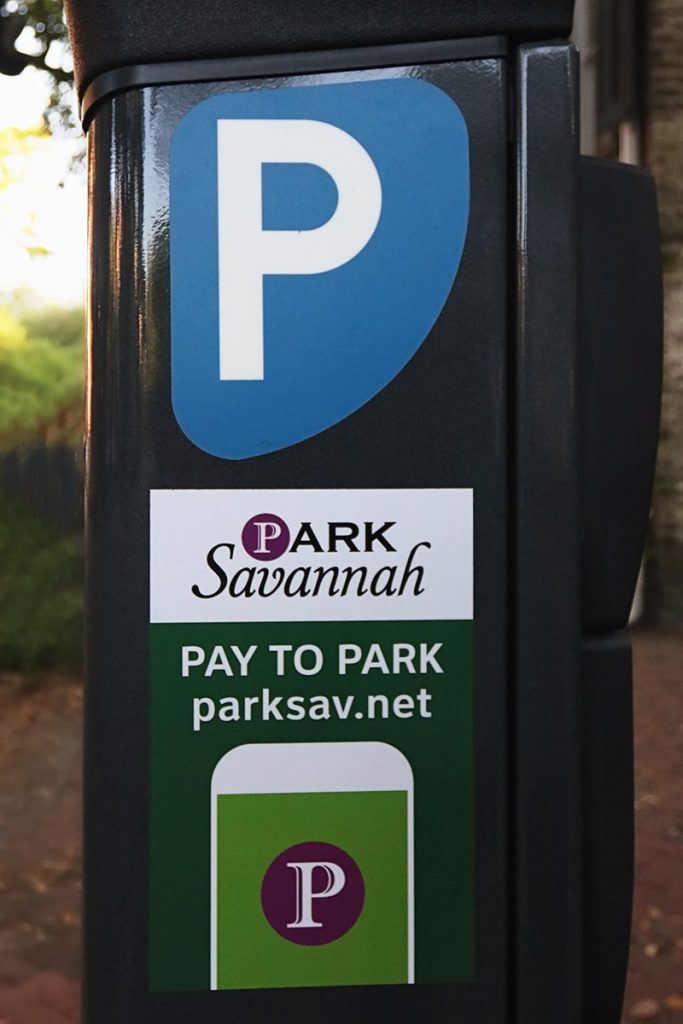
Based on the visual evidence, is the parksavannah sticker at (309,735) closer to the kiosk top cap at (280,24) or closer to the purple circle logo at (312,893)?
the purple circle logo at (312,893)

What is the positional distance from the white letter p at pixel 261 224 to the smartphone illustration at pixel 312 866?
470 mm

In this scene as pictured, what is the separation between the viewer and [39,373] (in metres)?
9.66

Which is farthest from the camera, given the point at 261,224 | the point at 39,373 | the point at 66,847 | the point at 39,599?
the point at 39,373

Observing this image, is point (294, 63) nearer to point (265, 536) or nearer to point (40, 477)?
point (265, 536)

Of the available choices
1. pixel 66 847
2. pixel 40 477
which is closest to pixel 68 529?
pixel 40 477

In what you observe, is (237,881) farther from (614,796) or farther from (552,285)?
(552,285)

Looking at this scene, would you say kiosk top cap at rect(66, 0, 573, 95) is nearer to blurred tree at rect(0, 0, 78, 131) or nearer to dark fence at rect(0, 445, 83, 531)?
blurred tree at rect(0, 0, 78, 131)

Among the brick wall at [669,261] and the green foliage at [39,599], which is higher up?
the brick wall at [669,261]

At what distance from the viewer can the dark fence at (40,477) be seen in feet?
33.2

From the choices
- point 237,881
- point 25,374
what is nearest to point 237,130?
point 237,881

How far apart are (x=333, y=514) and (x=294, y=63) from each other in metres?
0.53

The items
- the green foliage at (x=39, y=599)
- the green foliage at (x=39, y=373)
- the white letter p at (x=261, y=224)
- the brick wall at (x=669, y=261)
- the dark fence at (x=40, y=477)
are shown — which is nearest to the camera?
the white letter p at (x=261, y=224)

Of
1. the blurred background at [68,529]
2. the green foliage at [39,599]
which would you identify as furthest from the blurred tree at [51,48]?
the green foliage at [39,599]

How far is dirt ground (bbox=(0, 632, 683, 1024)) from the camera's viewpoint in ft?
12.5
